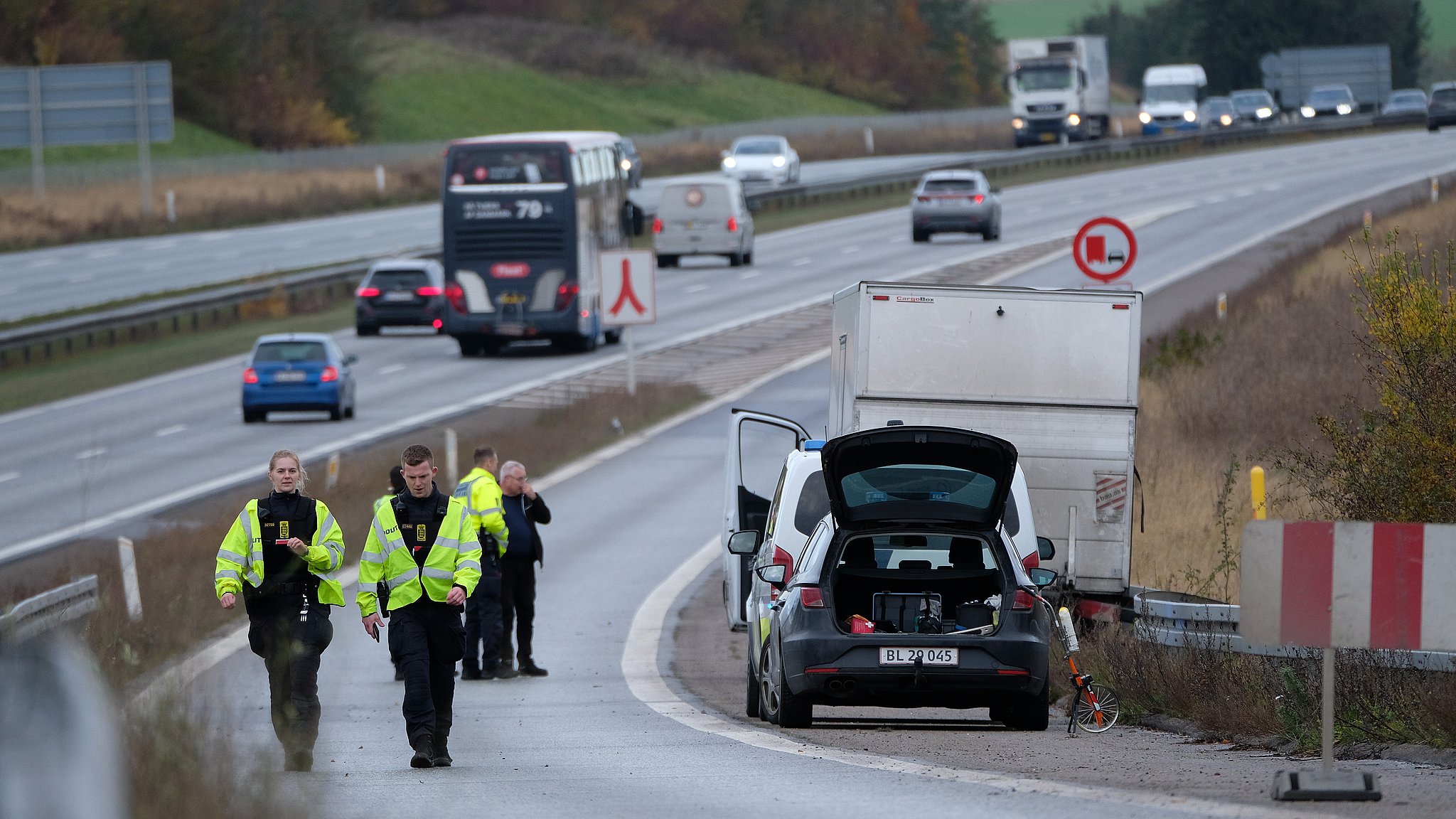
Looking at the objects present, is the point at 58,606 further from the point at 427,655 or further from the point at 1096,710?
the point at 1096,710

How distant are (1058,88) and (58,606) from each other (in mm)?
61225

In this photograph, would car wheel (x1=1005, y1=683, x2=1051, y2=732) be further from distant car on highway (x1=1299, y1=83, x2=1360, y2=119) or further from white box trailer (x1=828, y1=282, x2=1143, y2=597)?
distant car on highway (x1=1299, y1=83, x2=1360, y2=119)

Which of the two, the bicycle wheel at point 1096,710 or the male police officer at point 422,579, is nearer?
the male police officer at point 422,579

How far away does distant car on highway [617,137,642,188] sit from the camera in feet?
140

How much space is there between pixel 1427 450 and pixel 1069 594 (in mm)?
3601

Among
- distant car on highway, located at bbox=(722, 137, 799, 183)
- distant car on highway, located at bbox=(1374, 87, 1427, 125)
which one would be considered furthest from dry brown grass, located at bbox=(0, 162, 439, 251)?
distant car on highway, located at bbox=(1374, 87, 1427, 125)

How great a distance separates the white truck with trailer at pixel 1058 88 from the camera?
2795 inches

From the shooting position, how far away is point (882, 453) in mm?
11992

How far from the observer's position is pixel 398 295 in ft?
146

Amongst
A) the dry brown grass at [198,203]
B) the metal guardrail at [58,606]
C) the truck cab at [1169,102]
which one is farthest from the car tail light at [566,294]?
the truck cab at [1169,102]

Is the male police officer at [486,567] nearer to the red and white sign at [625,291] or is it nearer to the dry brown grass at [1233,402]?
the dry brown grass at [1233,402]

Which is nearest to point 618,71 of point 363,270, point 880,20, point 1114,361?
point 880,20

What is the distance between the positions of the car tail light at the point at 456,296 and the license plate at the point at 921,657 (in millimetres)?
29459

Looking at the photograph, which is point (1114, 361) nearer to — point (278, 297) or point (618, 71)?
point (278, 297)
